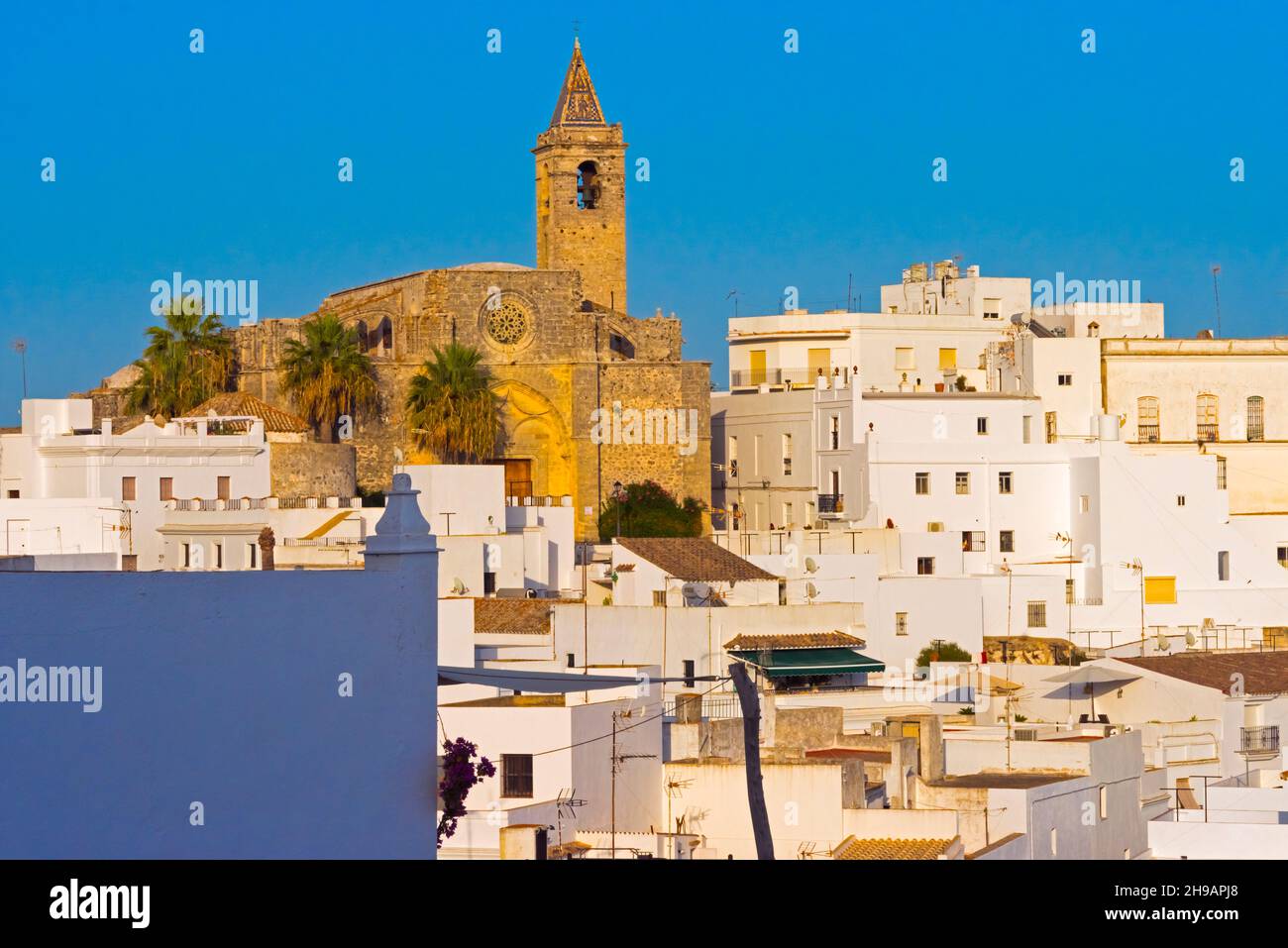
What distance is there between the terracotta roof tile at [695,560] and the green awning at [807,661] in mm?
2861

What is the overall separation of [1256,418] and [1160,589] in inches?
316

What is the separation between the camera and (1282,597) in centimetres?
4544

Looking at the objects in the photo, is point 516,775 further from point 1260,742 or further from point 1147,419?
point 1147,419

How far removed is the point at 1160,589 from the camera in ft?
147

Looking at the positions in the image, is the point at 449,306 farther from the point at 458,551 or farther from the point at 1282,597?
the point at 1282,597

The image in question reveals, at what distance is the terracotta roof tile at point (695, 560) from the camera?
35344 millimetres

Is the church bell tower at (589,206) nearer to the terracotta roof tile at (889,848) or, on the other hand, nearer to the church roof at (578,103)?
the church roof at (578,103)

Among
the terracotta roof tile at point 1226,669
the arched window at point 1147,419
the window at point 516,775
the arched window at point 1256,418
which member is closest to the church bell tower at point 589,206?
the arched window at point 1147,419

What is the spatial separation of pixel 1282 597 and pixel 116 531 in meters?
25.3

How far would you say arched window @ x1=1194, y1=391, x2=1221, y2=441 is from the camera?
165 ft

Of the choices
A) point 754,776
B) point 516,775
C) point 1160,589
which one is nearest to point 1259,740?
point 516,775

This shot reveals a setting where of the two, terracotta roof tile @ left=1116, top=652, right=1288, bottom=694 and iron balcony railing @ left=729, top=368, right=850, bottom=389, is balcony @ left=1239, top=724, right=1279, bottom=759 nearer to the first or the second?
terracotta roof tile @ left=1116, top=652, right=1288, bottom=694
